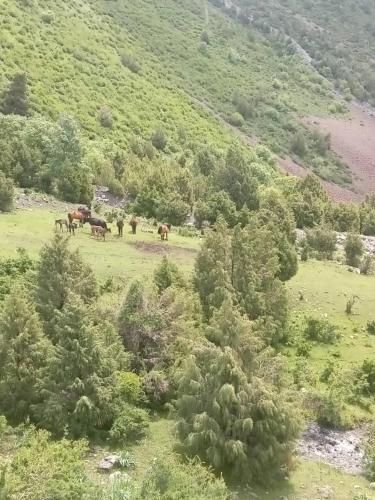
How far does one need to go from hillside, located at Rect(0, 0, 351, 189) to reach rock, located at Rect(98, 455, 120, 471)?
174 feet

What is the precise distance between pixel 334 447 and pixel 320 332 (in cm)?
884

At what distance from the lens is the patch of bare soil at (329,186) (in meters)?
90.0

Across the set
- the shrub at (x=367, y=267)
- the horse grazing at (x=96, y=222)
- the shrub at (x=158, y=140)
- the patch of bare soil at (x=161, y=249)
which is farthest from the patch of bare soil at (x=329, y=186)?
the horse grazing at (x=96, y=222)

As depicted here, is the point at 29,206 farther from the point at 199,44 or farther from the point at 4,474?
the point at 199,44

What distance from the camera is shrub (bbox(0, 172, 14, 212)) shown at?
4456cm

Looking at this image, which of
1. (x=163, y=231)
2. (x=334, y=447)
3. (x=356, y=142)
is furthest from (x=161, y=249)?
(x=356, y=142)

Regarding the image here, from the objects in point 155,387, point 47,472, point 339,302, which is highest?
point 339,302

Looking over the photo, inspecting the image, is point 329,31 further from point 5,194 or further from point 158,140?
point 5,194

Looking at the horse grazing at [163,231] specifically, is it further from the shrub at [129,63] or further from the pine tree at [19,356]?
the shrub at [129,63]

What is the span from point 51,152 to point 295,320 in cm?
2685

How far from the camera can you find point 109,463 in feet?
72.8

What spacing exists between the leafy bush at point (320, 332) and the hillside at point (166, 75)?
4378 centimetres

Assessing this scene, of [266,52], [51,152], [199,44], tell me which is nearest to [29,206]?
[51,152]

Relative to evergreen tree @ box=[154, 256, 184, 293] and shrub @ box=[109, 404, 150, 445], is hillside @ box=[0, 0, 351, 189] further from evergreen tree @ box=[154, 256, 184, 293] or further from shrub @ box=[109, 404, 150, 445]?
shrub @ box=[109, 404, 150, 445]
